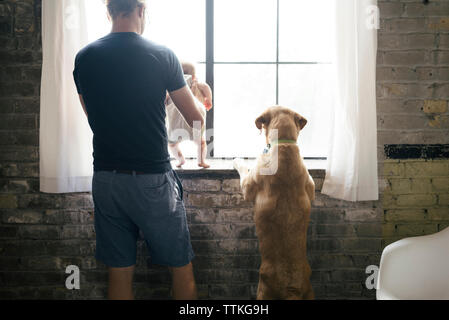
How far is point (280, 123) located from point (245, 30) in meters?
0.97

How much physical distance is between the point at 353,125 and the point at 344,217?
613mm

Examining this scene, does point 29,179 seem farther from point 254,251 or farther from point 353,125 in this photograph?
point 353,125

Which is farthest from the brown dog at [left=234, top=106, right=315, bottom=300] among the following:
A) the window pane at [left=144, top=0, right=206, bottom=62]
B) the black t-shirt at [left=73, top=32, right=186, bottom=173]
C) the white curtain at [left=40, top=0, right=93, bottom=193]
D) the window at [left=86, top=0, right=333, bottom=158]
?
the white curtain at [left=40, top=0, right=93, bottom=193]

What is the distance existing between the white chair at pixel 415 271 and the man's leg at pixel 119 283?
49.7 inches

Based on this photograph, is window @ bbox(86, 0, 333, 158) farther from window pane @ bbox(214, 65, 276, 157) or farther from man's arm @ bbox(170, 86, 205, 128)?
man's arm @ bbox(170, 86, 205, 128)

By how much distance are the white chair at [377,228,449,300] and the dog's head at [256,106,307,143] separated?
818 mm

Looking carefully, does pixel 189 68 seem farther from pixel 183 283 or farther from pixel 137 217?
pixel 183 283

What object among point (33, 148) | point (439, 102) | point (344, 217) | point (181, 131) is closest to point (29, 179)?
point (33, 148)

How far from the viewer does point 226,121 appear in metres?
2.42

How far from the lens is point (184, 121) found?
6.59 ft

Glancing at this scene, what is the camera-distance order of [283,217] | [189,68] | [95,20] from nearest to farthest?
1. [283,217]
2. [189,68]
3. [95,20]

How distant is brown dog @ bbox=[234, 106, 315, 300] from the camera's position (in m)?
1.60

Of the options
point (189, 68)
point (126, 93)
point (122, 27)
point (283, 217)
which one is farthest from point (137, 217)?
point (189, 68)
